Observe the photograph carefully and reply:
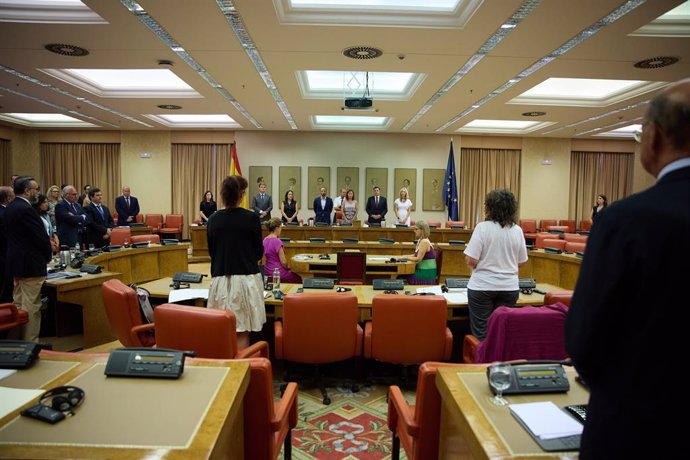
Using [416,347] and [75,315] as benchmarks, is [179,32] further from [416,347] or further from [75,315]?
[416,347]

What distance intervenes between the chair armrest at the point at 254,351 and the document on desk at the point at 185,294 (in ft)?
3.04

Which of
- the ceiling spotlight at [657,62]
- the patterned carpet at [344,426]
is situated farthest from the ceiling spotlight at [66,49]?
the ceiling spotlight at [657,62]

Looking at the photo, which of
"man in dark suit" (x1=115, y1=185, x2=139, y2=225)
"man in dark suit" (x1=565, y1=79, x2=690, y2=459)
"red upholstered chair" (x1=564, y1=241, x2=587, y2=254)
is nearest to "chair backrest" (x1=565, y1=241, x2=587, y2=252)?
"red upholstered chair" (x1=564, y1=241, x2=587, y2=254)

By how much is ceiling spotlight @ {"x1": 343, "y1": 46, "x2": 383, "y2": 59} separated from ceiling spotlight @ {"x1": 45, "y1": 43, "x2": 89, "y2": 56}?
3389 mm

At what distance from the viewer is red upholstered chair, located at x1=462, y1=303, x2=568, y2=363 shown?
212 centimetres

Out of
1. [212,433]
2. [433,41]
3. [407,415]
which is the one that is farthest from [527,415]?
[433,41]

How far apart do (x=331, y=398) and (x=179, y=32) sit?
14.0ft

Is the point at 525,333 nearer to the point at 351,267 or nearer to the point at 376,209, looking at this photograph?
the point at 351,267

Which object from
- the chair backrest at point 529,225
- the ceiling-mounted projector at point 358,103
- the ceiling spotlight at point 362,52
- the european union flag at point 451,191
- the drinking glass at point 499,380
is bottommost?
the drinking glass at point 499,380

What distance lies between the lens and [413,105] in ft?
27.1

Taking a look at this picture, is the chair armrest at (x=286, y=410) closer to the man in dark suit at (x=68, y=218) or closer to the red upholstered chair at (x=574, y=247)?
the man in dark suit at (x=68, y=218)

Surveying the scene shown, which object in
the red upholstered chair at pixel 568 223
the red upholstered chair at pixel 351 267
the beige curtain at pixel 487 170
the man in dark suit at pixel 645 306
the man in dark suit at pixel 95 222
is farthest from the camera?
the beige curtain at pixel 487 170

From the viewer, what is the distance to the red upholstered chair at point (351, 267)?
17.0 ft

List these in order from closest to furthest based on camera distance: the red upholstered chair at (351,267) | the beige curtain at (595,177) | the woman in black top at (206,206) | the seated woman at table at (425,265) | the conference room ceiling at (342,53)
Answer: the conference room ceiling at (342,53) → the seated woman at table at (425,265) → the red upholstered chair at (351,267) → the woman in black top at (206,206) → the beige curtain at (595,177)
